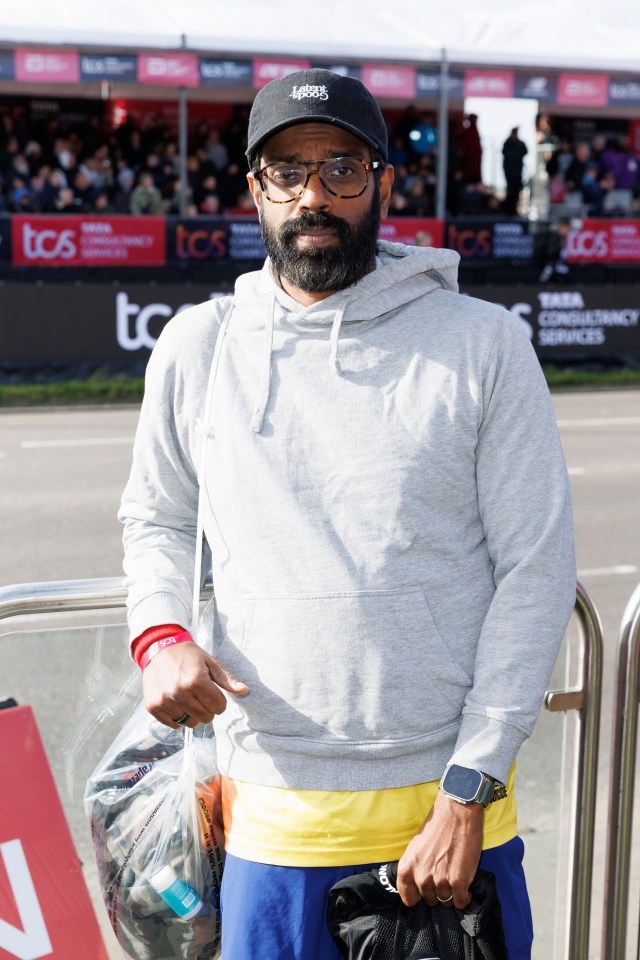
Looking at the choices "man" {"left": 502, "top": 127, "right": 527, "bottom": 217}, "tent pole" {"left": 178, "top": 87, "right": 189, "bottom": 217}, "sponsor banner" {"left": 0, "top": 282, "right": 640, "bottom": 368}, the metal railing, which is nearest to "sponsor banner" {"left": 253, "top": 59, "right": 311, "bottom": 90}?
"tent pole" {"left": 178, "top": 87, "right": 189, "bottom": 217}

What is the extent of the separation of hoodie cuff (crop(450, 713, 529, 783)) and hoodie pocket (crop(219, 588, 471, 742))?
0.25ft

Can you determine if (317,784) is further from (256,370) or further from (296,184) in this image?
(296,184)

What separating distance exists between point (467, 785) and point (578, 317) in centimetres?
1619

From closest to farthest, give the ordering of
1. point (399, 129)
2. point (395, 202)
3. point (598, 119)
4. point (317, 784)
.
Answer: point (317, 784) < point (395, 202) < point (399, 129) < point (598, 119)

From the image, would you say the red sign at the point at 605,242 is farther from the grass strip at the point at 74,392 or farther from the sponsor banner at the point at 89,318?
the grass strip at the point at 74,392

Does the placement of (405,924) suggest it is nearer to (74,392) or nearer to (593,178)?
(74,392)

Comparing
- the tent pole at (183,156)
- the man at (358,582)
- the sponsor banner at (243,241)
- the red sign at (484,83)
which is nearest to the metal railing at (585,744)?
the man at (358,582)

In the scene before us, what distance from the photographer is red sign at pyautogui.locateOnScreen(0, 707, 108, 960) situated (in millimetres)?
2535

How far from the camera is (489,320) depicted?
2.09 metres

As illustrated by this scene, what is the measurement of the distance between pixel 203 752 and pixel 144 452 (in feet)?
1.86

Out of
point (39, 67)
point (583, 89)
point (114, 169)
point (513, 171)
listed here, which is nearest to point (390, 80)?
point (583, 89)

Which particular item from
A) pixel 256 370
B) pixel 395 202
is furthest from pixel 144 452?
pixel 395 202

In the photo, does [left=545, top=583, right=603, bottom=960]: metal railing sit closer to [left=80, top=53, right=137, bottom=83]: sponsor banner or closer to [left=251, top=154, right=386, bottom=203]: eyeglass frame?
[left=251, top=154, right=386, bottom=203]: eyeglass frame

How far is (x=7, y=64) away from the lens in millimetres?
16672
